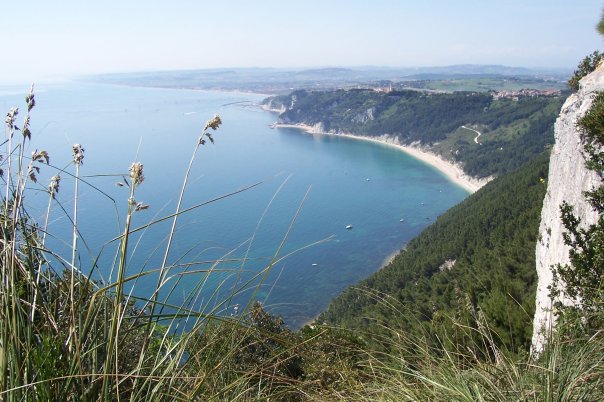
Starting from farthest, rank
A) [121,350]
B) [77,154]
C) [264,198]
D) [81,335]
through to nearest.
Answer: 1. [264,198]
2. [77,154]
3. [121,350]
4. [81,335]

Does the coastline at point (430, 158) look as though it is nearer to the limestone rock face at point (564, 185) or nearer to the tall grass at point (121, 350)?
the limestone rock face at point (564, 185)

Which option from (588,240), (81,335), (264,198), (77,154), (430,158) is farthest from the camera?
(430,158)

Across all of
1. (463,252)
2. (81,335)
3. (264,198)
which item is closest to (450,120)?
(264,198)

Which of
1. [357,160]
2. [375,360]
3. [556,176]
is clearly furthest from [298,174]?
[375,360]

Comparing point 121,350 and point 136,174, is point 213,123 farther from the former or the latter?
point 121,350

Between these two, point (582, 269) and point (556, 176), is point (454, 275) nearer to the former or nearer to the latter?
point (556, 176)

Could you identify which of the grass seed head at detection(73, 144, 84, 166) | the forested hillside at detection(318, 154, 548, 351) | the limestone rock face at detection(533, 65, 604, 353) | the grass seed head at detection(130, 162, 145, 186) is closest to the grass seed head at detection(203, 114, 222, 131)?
the grass seed head at detection(130, 162, 145, 186)
